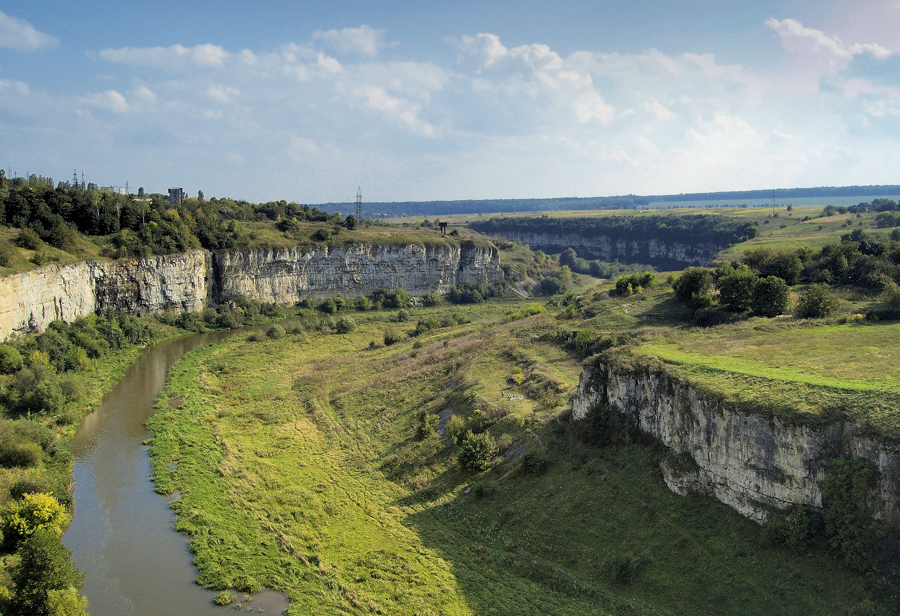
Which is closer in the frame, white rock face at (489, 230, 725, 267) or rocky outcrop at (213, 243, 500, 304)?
rocky outcrop at (213, 243, 500, 304)

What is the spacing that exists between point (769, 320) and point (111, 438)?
116 ft

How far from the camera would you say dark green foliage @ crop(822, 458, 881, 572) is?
1573 cm

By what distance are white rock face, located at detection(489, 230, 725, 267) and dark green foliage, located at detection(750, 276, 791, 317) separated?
7773 cm

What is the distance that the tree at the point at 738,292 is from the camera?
32.6m

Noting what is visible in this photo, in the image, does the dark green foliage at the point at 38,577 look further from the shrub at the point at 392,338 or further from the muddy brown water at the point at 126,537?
the shrub at the point at 392,338

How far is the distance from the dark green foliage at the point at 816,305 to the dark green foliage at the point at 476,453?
16756 millimetres

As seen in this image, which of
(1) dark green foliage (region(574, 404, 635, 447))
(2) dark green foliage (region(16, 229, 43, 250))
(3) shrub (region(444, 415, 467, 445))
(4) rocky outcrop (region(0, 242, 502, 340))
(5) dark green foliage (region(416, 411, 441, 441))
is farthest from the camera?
(2) dark green foliage (region(16, 229, 43, 250))

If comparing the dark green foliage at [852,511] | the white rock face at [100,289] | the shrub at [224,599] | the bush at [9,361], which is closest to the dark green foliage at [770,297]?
the dark green foliage at [852,511]

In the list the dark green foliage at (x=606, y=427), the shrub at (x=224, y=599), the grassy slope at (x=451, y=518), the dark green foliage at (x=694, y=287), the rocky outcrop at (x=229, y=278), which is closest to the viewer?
the grassy slope at (x=451, y=518)

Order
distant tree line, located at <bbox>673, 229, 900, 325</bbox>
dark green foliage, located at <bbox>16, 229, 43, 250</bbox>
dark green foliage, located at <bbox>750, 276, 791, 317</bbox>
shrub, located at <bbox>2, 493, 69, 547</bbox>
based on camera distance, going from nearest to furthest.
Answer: shrub, located at <bbox>2, 493, 69, 547</bbox>
distant tree line, located at <bbox>673, 229, 900, 325</bbox>
dark green foliage, located at <bbox>750, 276, 791, 317</bbox>
dark green foliage, located at <bbox>16, 229, 43, 250</bbox>

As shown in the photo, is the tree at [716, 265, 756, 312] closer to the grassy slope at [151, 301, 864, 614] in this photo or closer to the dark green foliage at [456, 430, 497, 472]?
the grassy slope at [151, 301, 864, 614]

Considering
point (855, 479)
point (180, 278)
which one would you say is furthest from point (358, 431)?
point (180, 278)

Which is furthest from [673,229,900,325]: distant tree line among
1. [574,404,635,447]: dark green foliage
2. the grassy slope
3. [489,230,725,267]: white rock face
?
[489,230,725,267]: white rock face

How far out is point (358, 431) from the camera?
109ft
